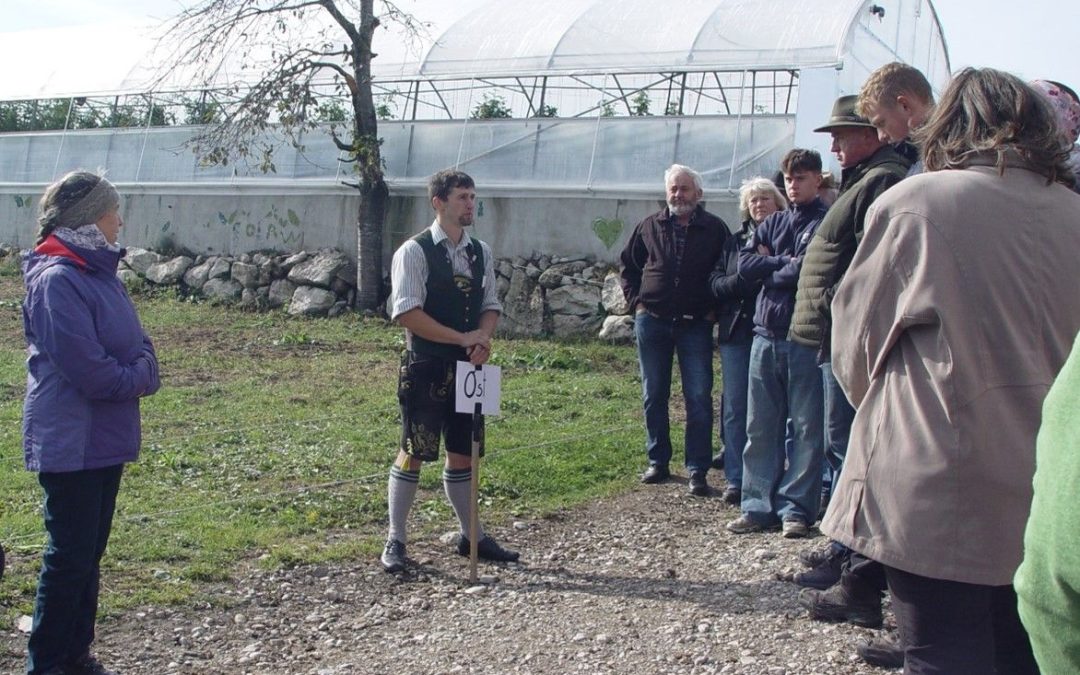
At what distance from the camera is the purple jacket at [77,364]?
4.26 meters

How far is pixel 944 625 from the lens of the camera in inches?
113

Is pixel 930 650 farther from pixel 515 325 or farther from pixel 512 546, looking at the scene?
pixel 515 325

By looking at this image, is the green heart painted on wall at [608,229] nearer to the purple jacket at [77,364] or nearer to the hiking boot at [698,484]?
the hiking boot at [698,484]

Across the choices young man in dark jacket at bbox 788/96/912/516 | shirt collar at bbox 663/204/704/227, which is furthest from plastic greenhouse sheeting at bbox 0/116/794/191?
young man in dark jacket at bbox 788/96/912/516

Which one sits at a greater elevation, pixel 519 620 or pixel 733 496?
pixel 733 496

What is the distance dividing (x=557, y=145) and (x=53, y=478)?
13.8 m

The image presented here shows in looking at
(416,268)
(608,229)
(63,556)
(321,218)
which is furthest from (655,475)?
(321,218)

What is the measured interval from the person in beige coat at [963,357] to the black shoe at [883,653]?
139 centimetres

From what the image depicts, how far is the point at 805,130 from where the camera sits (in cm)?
1553

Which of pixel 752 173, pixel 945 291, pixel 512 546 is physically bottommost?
pixel 512 546

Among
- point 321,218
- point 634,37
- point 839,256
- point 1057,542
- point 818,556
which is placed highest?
point 634,37

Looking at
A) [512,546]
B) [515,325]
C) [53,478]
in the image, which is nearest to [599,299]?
[515,325]

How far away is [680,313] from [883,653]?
3.65 meters

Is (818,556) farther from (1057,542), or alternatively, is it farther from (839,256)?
(1057,542)
